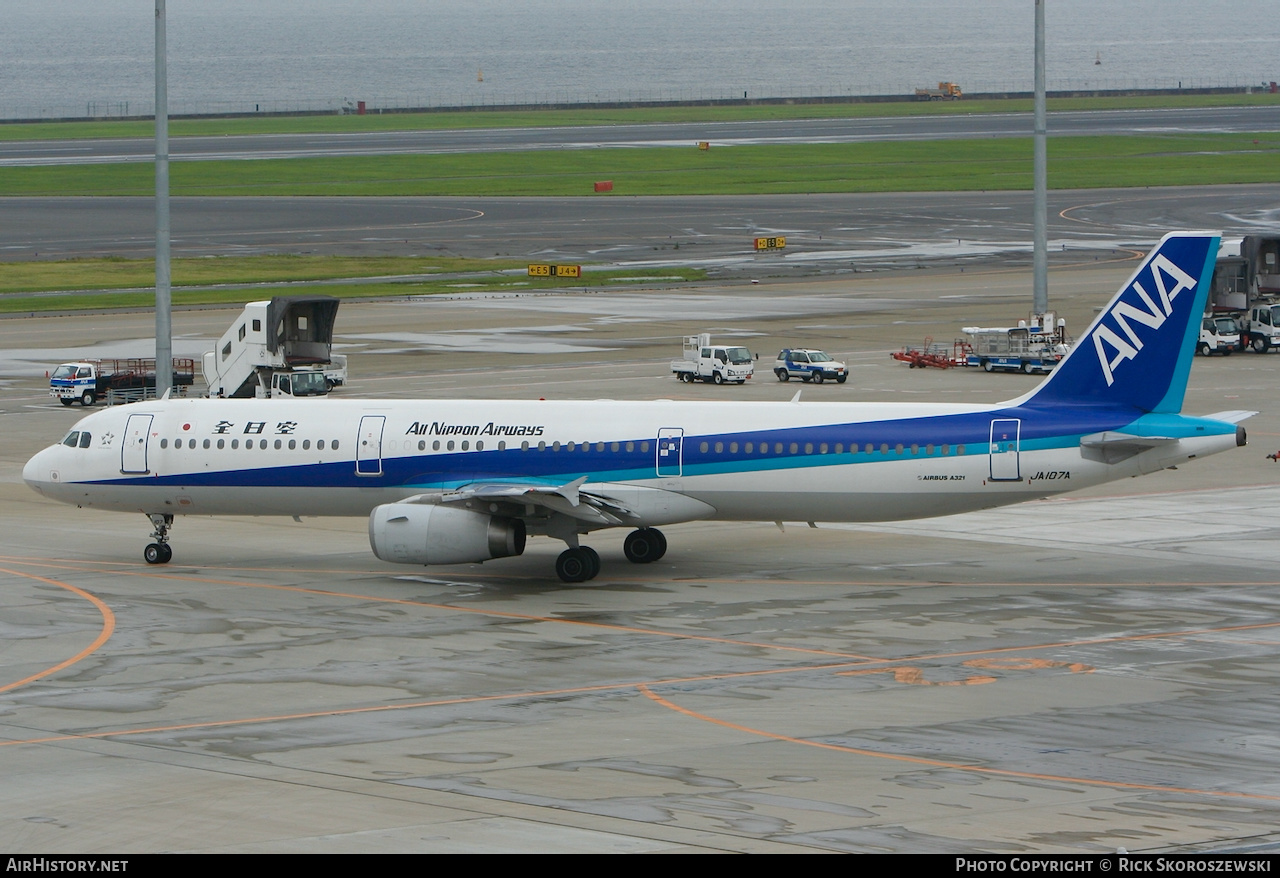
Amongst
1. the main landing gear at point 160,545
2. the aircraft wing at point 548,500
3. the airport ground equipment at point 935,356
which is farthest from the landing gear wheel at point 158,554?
the airport ground equipment at point 935,356

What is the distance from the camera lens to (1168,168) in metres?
177

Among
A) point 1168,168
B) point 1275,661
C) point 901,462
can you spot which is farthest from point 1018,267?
point 1275,661

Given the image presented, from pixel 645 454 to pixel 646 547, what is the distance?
308 centimetres

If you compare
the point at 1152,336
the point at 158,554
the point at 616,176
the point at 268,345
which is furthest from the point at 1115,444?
the point at 616,176

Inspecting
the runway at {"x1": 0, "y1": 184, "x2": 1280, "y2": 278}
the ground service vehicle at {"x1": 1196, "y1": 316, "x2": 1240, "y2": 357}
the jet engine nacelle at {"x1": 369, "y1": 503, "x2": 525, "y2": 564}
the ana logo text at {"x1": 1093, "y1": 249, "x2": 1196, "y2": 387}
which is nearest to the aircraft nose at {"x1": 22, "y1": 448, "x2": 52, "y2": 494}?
the jet engine nacelle at {"x1": 369, "y1": 503, "x2": 525, "y2": 564}

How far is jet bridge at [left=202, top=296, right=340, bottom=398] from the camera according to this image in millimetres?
73000

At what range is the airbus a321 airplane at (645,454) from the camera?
4078cm

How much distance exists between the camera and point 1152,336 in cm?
4097

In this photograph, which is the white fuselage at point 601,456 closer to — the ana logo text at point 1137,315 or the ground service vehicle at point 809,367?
the ana logo text at point 1137,315

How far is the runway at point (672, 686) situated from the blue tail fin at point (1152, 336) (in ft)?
14.5

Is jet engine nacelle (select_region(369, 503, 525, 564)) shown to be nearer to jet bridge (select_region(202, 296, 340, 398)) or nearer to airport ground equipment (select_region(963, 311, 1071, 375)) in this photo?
jet bridge (select_region(202, 296, 340, 398))

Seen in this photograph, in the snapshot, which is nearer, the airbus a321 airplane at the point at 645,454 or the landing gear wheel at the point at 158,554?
the airbus a321 airplane at the point at 645,454

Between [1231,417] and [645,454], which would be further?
[645,454]

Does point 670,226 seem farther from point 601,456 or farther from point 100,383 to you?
point 601,456
